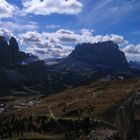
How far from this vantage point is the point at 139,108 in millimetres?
41844

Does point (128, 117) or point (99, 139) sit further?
→ point (99, 139)

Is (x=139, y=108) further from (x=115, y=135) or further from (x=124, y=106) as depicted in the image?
(x=115, y=135)

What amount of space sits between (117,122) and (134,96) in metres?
3.45

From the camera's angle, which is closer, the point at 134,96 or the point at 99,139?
the point at 134,96

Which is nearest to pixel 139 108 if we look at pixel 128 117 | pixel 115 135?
pixel 128 117

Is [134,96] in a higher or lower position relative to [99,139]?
higher

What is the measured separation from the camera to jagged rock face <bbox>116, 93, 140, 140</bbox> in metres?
41.8

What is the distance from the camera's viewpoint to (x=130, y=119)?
42312 mm

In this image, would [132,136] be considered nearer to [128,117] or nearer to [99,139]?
[128,117]

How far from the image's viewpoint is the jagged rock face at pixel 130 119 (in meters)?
41.8

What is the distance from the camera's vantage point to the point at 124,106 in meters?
43.3

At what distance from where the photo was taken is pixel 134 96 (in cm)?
4378

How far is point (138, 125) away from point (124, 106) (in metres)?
2.76

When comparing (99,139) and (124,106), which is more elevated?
(124,106)
